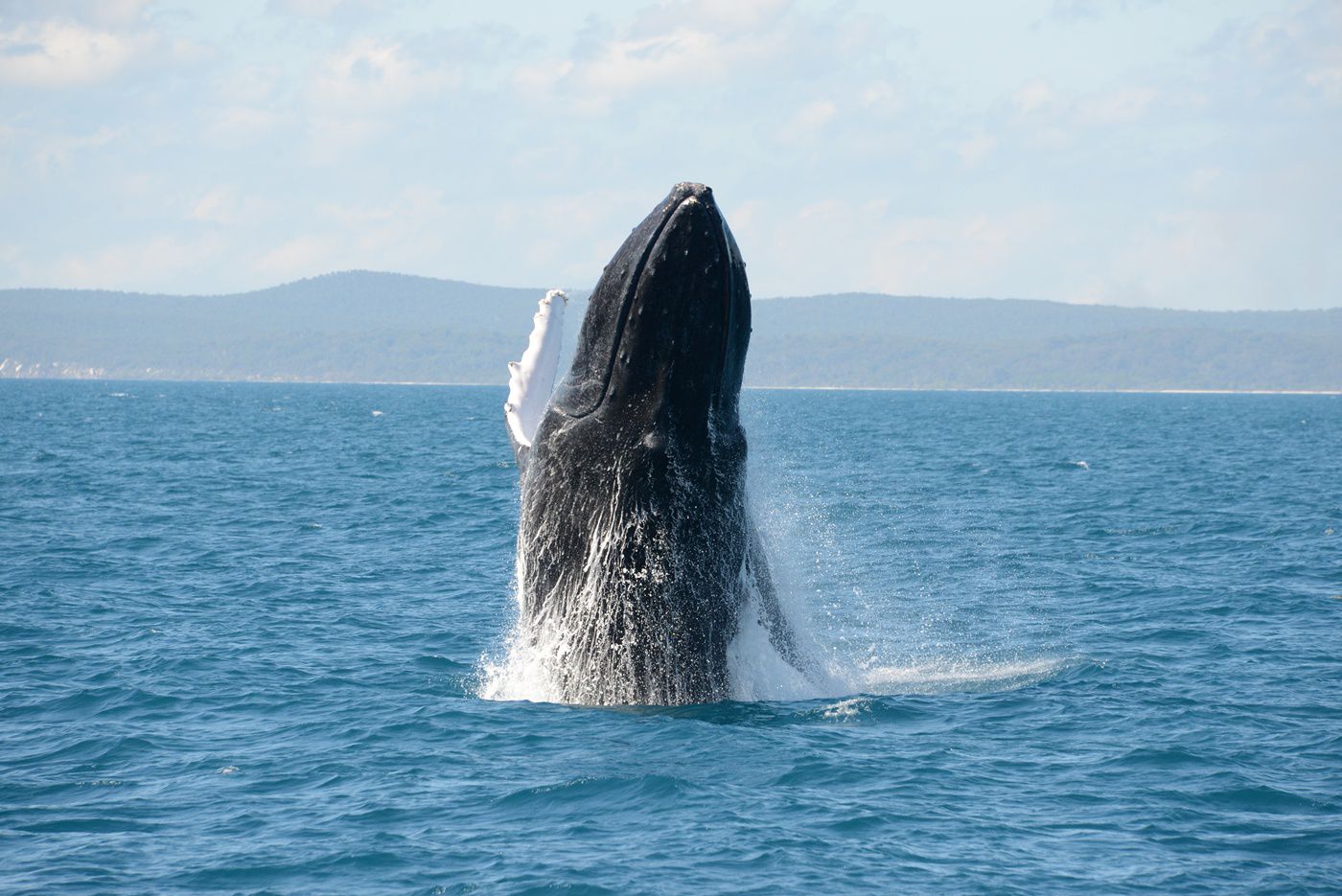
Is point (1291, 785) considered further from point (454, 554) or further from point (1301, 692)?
point (454, 554)

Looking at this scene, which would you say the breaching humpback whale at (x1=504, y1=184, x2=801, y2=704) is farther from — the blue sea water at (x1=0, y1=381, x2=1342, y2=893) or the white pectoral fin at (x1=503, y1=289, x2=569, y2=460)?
the blue sea water at (x1=0, y1=381, x2=1342, y2=893)

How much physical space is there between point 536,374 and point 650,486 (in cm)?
228

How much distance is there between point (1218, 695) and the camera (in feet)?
50.6

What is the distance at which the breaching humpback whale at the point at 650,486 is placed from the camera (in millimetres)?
10352

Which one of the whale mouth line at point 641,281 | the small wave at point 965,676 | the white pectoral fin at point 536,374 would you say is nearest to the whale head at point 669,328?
the whale mouth line at point 641,281

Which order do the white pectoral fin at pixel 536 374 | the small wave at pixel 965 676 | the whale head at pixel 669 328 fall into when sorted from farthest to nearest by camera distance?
1. the small wave at pixel 965 676
2. the white pectoral fin at pixel 536 374
3. the whale head at pixel 669 328

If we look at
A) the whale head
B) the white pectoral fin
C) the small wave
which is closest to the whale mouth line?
the whale head

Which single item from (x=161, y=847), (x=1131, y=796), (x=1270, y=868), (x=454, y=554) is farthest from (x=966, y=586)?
(x=161, y=847)

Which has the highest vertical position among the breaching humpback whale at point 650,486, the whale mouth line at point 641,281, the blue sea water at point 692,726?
the whale mouth line at point 641,281

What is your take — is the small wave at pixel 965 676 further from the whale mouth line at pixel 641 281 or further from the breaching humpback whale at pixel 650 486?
the whale mouth line at pixel 641 281

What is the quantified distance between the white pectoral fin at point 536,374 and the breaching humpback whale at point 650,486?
0.40 ft

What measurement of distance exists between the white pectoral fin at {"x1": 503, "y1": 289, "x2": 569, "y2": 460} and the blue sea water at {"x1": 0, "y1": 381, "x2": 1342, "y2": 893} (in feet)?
6.28

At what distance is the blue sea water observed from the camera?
10258mm

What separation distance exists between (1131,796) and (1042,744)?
4.86 ft
